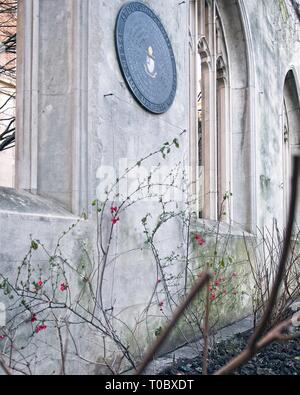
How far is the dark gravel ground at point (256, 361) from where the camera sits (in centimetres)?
332

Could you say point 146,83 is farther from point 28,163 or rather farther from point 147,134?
point 28,163

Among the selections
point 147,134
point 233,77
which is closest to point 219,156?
point 233,77

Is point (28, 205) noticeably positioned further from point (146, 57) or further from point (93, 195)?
point (146, 57)

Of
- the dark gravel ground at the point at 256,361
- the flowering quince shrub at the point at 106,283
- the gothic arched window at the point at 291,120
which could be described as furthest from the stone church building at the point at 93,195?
the gothic arched window at the point at 291,120

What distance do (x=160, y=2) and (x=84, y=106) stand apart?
148 centimetres

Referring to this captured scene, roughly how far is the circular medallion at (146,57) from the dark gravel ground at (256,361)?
186 cm

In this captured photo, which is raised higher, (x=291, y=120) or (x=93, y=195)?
(x=291, y=120)

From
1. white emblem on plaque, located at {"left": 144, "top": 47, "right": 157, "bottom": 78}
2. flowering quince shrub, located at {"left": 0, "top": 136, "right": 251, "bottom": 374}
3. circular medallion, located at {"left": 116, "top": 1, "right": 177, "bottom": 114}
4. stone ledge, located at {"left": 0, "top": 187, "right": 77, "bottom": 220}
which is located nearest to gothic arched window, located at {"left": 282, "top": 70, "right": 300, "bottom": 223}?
flowering quince shrub, located at {"left": 0, "top": 136, "right": 251, "bottom": 374}

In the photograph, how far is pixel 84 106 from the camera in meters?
3.06

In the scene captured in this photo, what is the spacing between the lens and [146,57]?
12.2 ft

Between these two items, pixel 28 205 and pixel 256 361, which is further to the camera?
pixel 256 361

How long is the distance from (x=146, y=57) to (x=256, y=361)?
7.78ft

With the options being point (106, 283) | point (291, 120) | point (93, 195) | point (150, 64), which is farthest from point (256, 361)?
point (291, 120)

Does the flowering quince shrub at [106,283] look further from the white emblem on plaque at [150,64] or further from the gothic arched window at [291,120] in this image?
the gothic arched window at [291,120]
